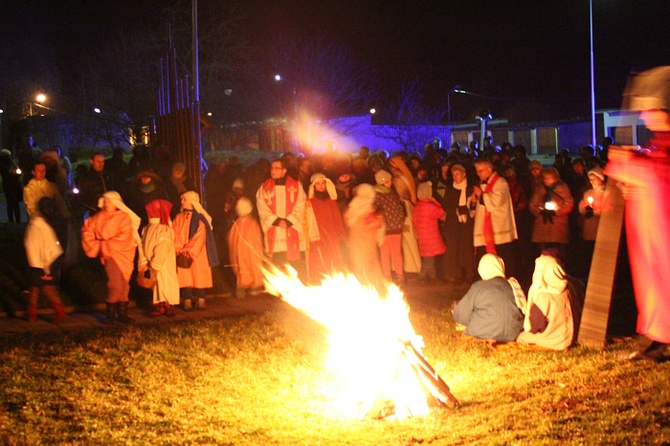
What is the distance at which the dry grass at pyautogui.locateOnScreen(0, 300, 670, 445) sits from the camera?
22.9 ft

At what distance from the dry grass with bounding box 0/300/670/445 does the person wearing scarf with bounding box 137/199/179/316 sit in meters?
1.01

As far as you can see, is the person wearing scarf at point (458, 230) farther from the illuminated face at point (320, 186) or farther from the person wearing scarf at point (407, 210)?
the illuminated face at point (320, 186)

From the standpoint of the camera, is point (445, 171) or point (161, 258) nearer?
point (161, 258)

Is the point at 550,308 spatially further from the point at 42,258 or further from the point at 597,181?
the point at 42,258

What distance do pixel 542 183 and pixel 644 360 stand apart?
225 inches

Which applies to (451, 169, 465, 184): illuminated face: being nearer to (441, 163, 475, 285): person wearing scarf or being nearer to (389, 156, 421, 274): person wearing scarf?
(441, 163, 475, 285): person wearing scarf

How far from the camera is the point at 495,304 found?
9742 mm

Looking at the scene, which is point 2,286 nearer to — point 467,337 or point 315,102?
point 467,337

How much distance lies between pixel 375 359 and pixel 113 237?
4.61 metres

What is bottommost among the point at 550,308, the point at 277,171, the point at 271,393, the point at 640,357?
the point at 271,393

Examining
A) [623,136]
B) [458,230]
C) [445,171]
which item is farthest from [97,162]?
[623,136]

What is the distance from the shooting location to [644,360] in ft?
27.9

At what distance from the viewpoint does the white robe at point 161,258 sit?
11.7m

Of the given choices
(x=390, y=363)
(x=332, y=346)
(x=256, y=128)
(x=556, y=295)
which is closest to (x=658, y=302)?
(x=556, y=295)
